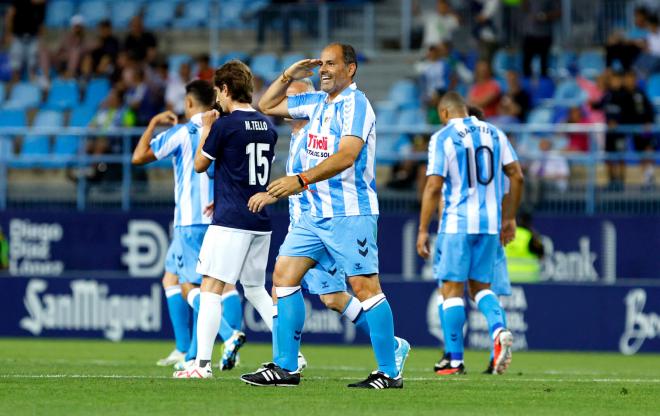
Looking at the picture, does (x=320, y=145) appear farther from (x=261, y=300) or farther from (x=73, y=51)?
(x=73, y=51)

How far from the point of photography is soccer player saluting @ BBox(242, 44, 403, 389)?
30.1 feet

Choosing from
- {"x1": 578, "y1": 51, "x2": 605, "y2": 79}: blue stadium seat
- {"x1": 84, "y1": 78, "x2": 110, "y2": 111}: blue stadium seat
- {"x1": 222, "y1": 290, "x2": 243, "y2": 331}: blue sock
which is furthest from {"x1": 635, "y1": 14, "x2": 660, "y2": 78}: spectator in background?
{"x1": 222, "y1": 290, "x2": 243, "y2": 331}: blue sock

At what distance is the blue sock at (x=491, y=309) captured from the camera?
12008mm

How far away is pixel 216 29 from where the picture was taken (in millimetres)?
24844

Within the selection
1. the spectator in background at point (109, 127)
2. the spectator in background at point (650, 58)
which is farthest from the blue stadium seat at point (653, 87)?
the spectator in background at point (109, 127)

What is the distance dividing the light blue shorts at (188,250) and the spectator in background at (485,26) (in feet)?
35.6

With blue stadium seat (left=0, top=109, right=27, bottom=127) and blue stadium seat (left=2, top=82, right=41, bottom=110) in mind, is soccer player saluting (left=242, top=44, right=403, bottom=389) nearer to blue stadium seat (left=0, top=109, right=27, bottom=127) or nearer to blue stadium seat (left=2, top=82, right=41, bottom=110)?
blue stadium seat (left=0, top=109, right=27, bottom=127)

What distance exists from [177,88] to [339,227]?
14452 millimetres

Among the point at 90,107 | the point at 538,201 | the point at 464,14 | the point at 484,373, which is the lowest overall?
the point at 484,373

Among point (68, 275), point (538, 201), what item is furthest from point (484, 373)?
point (68, 275)

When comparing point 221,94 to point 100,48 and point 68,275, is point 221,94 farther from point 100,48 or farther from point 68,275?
point 100,48

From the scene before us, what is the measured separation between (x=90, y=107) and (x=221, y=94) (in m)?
13.9

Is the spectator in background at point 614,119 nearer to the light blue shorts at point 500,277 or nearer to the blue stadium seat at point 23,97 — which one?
the light blue shorts at point 500,277

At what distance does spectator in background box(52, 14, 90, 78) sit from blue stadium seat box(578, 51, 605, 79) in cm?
852
